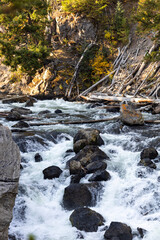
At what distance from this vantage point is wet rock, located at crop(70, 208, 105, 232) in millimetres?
5086

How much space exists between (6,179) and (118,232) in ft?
8.75

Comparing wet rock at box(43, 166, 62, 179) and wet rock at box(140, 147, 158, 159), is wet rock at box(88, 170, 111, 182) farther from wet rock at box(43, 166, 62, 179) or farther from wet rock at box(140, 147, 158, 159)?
wet rock at box(140, 147, 158, 159)

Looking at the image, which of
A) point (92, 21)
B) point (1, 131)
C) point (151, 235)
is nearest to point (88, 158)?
point (151, 235)

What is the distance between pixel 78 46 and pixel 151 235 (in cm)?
2652

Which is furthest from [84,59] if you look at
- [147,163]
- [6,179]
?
[6,179]

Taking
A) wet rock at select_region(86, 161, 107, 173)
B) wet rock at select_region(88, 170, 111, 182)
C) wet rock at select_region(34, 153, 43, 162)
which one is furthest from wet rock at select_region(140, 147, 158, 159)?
wet rock at select_region(34, 153, 43, 162)

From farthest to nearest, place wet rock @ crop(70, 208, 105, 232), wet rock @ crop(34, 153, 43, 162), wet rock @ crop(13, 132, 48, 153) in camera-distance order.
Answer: wet rock @ crop(13, 132, 48, 153) → wet rock @ crop(34, 153, 43, 162) → wet rock @ crop(70, 208, 105, 232)

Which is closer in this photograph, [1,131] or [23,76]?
[1,131]

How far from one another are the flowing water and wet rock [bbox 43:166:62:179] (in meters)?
0.16

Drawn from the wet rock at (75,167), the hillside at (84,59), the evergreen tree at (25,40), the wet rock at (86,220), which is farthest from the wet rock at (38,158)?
the evergreen tree at (25,40)

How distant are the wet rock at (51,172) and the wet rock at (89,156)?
37.4 inches

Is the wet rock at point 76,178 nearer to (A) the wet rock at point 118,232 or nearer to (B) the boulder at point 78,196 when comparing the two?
(B) the boulder at point 78,196

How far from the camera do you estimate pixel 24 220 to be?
5.48m

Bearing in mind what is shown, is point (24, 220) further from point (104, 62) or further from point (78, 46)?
point (78, 46)
